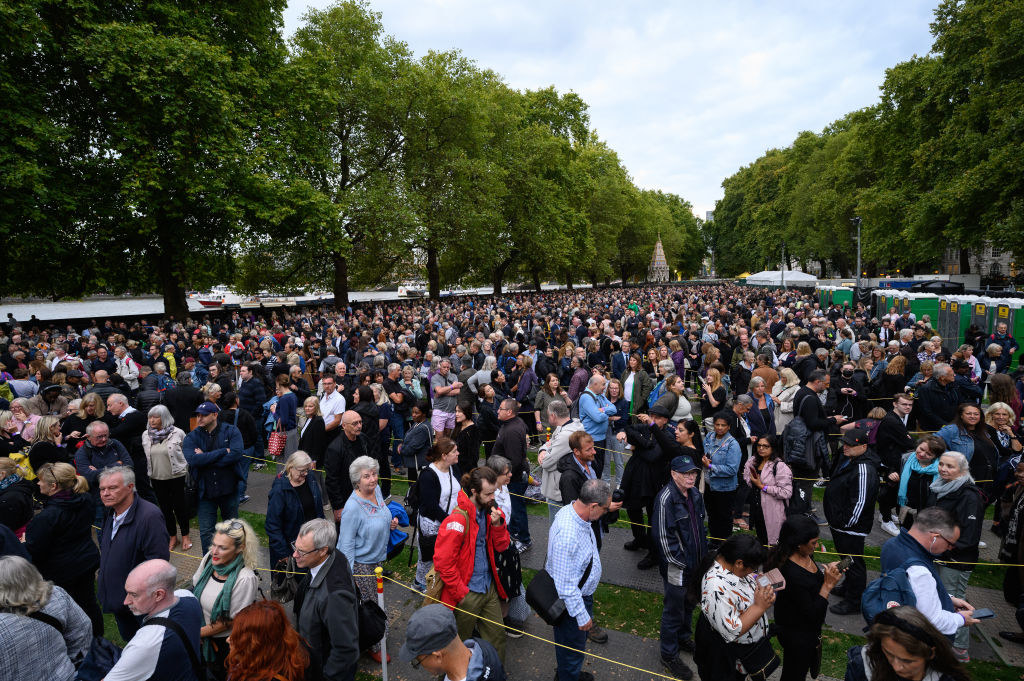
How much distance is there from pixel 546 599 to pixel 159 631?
219cm

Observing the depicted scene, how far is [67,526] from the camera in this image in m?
4.22

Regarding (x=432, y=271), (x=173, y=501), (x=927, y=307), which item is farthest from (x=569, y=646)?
(x=432, y=271)

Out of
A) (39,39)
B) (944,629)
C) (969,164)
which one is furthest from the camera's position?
(969,164)

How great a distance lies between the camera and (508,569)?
4070 mm

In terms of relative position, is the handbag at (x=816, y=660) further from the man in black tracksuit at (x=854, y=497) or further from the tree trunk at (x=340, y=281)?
the tree trunk at (x=340, y=281)

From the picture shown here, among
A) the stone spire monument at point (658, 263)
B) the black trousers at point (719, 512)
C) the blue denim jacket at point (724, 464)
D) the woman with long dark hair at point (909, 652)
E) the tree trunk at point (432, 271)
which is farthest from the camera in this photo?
the stone spire monument at point (658, 263)

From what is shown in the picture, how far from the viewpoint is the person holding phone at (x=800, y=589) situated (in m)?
3.24

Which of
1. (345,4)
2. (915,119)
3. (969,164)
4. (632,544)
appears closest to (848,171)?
(915,119)

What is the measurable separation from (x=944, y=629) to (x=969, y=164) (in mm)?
28348

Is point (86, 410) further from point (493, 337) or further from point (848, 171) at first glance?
point (848, 171)

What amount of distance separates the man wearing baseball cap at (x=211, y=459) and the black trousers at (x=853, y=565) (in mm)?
6172

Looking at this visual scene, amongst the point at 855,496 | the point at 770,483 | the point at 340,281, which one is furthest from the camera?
the point at 340,281

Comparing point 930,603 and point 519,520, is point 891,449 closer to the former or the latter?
point 930,603

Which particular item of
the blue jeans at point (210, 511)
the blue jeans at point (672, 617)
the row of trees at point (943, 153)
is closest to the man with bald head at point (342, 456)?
the blue jeans at point (210, 511)
